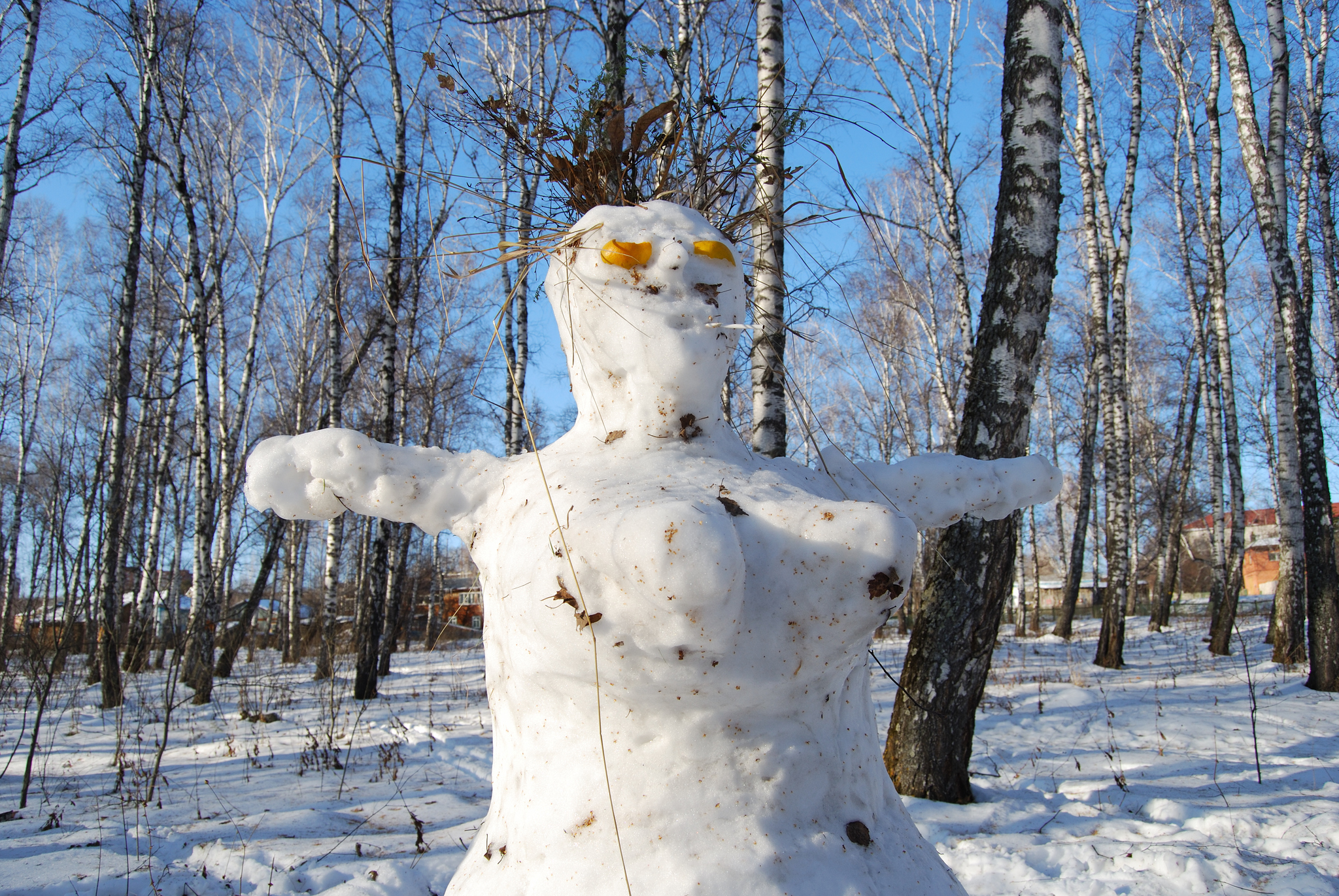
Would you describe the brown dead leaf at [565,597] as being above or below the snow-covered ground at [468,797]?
above

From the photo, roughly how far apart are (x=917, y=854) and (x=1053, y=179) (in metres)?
3.20

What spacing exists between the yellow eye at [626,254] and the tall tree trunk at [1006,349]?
8.14 ft

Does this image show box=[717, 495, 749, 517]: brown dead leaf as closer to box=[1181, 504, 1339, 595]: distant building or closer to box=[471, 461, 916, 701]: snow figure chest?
box=[471, 461, 916, 701]: snow figure chest

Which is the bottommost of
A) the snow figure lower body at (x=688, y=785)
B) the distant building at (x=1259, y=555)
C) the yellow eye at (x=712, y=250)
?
the distant building at (x=1259, y=555)

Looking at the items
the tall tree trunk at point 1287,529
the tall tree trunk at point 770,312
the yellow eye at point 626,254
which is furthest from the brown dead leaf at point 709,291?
the tall tree trunk at point 1287,529

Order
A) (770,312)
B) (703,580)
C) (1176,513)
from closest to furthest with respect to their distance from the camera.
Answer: (703,580) < (770,312) < (1176,513)

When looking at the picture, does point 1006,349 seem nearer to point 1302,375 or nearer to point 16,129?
point 1302,375

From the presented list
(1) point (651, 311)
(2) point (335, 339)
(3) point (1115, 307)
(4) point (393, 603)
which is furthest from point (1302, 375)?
(4) point (393, 603)

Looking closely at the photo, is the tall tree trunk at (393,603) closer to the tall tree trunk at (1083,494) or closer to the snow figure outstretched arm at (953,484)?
the snow figure outstretched arm at (953,484)

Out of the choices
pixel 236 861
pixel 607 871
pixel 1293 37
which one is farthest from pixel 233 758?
pixel 1293 37

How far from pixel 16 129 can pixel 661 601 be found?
858 centimetres

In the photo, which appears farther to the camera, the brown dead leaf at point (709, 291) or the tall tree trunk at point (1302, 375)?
the tall tree trunk at point (1302, 375)

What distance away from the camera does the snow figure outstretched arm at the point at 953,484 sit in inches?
61.4

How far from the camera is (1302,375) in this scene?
6.57 metres
